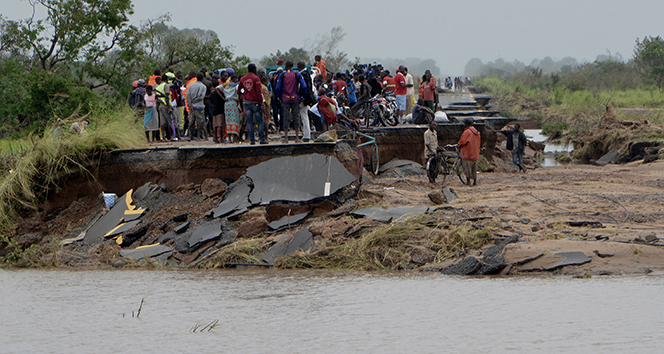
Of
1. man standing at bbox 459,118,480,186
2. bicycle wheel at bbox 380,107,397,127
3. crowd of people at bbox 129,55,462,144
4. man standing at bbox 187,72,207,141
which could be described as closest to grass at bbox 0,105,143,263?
man standing at bbox 187,72,207,141

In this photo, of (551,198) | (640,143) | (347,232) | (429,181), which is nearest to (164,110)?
(429,181)

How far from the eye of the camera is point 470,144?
14.6m

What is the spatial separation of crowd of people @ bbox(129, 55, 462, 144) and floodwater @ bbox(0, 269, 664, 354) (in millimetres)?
5470

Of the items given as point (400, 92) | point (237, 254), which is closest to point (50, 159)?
point (237, 254)

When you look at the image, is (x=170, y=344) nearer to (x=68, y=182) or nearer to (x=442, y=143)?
(x=68, y=182)

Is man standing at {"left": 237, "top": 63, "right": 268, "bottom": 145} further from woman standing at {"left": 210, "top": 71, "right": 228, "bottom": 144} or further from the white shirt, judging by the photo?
the white shirt

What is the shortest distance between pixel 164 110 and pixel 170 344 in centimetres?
1162

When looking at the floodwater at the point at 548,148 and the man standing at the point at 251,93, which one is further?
the floodwater at the point at 548,148

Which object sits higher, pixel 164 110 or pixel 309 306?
pixel 164 110

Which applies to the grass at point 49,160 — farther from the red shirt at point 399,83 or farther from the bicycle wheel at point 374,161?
the red shirt at point 399,83

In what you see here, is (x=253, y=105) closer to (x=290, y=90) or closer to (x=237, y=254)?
(x=290, y=90)

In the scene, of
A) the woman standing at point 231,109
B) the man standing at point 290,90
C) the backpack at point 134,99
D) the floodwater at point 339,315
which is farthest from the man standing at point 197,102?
the floodwater at point 339,315

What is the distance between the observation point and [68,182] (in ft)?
45.8

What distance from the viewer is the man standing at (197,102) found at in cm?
1521
